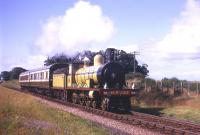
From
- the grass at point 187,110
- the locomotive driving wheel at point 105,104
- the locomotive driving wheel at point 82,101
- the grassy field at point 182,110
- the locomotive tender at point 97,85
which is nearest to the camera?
the grass at point 187,110

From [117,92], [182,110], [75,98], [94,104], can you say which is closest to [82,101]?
[75,98]

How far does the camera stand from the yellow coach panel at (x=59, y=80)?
3421 cm

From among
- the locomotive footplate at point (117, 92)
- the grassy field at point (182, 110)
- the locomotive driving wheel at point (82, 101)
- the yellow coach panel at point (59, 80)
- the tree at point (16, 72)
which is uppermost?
the tree at point (16, 72)

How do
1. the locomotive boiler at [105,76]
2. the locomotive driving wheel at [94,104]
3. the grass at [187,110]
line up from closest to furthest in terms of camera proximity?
the grass at [187,110] < the locomotive boiler at [105,76] < the locomotive driving wheel at [94,104]

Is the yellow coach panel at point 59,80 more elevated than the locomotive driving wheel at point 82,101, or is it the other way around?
the yellow coach panel at point 59,80

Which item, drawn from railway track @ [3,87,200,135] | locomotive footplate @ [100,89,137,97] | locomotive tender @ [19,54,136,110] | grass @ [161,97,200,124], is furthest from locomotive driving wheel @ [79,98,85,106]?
grass @ [161,97,200,124]

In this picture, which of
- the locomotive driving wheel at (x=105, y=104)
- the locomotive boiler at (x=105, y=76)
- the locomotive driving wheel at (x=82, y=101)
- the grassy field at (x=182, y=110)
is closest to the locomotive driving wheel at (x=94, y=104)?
the locomotive driving wheel at (x=105, y=104)

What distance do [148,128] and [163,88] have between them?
17.7 m

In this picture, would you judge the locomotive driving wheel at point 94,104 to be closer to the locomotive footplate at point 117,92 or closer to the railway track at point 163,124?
the railway track at point 163,124

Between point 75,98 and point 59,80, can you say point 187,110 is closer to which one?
point 75,98

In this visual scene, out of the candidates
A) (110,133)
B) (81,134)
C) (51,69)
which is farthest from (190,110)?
(51,69)

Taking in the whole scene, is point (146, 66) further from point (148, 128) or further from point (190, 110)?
point (148, 128)

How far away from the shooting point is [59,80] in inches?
1422

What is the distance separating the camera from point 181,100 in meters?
30.2
